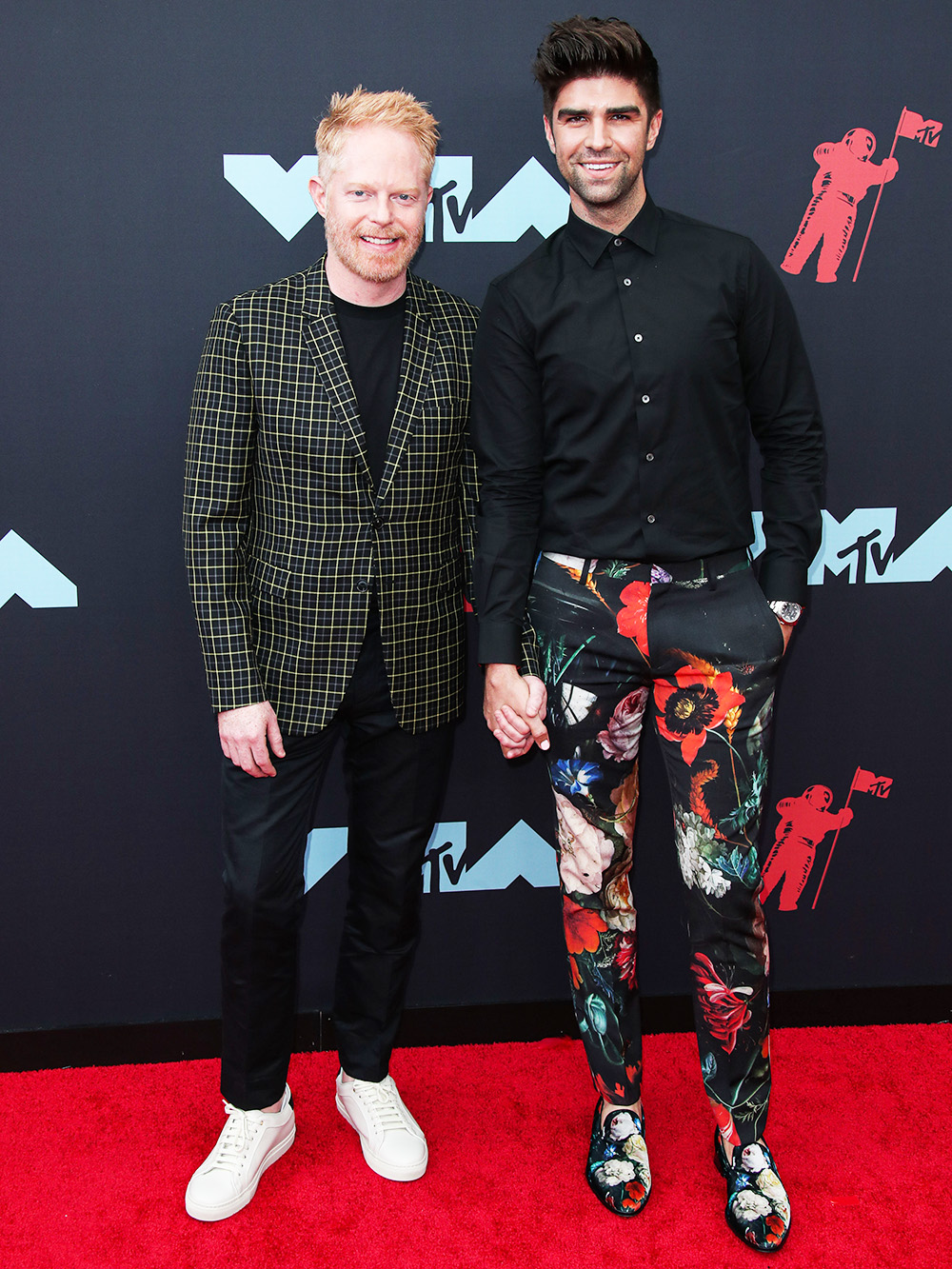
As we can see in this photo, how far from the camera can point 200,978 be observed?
2.26 meters

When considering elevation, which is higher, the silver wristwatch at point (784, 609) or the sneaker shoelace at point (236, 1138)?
the silver wristwatch at point (784, 609)

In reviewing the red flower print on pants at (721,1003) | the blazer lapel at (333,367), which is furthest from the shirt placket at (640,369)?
the red flower print on pants at (721,1003)

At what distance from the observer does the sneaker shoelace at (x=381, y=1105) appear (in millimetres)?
1946

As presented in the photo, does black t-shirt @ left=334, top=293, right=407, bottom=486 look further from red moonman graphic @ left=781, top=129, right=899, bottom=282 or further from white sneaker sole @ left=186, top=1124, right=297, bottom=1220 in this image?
white sneaker sole @ left=186, top=1124, right=297, bottom=1220

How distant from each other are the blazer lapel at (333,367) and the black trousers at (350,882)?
32 cm

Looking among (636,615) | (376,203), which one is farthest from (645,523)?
(376,203)

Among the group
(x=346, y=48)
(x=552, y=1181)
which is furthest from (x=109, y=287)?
(x=552, y=1181)

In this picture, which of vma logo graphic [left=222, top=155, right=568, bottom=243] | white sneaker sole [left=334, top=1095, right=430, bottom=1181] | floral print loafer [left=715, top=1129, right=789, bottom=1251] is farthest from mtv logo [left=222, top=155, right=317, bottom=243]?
floral print loafer [left=715, top=1129, right=789, bottom=1251]

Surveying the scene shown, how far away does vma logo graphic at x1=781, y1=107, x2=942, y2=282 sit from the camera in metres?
2.03

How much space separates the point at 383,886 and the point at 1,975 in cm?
90

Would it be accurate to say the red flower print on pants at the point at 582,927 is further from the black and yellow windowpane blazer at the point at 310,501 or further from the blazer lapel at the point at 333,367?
the blazer lapel at the point at 333,367

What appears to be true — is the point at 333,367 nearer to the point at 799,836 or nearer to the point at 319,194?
the point at 319,194

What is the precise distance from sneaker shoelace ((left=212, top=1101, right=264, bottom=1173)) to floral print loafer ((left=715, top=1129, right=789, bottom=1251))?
831mm

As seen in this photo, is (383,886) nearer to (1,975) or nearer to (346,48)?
(1,975)
